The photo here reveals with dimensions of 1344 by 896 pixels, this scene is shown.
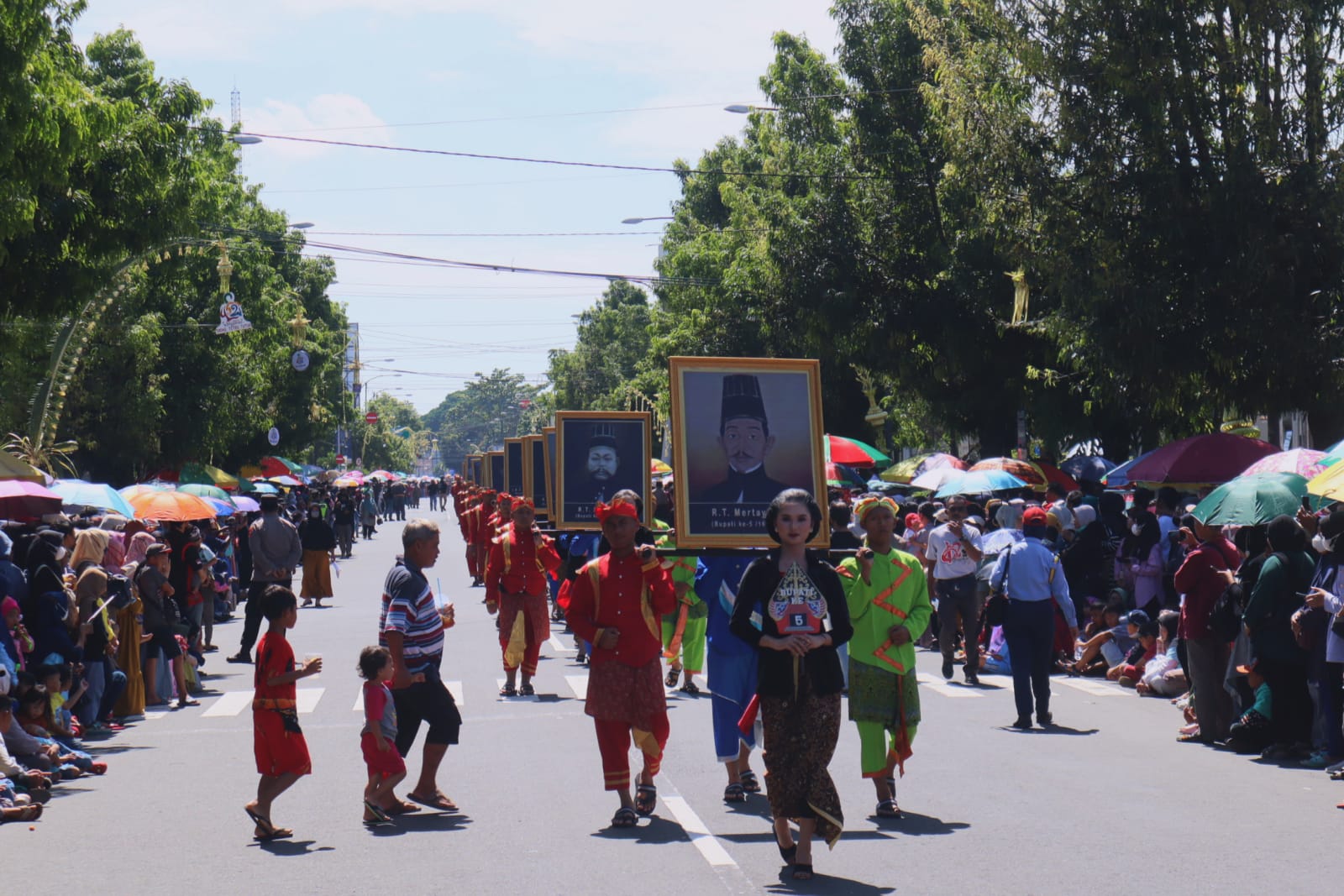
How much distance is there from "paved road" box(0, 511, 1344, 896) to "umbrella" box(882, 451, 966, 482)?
1301cm

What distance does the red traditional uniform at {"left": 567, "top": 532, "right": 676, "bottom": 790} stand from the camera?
9.30m

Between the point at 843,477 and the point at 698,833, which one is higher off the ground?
the point at 843,477

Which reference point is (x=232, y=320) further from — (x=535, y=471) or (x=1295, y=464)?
(x=1295, y=464)

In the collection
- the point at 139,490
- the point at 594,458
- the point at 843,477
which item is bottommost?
the point at 843,477

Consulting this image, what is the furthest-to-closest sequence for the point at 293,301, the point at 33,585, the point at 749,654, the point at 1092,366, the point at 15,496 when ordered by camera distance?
1. the point at 293,301
2. the point at 1092,366
3. the point at 15,496
4. the point at 33,585
5. the point at 749,654

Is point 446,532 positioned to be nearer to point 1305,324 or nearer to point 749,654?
point 1305,324

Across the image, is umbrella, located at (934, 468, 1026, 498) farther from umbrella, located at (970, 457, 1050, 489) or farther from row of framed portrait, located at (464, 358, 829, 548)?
row of framed portrait, located at (464, 358, 829, 548)

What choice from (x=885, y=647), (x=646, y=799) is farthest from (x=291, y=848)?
(x=885, y=647)

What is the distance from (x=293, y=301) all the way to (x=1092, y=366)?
127ft

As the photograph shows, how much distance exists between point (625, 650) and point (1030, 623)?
16.5 feet

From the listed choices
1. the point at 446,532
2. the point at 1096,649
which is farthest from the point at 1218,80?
the point at 446,532

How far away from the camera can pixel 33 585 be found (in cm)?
1195

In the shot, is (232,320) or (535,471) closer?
(535,471)

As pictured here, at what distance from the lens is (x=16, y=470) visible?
1739 cm
